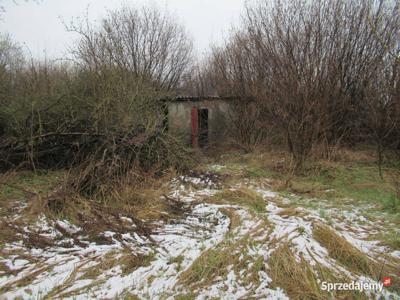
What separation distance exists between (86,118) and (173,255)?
4.43 metres

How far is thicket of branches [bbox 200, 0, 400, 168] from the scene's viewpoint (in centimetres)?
637

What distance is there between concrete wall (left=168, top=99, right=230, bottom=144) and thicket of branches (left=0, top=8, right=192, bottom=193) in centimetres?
369

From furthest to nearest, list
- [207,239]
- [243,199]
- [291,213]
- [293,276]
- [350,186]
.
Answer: [350,186] < [243,199] < [291,213] < [207,239] < [293,276]

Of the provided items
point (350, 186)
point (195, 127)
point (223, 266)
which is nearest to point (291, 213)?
point (223, 266)

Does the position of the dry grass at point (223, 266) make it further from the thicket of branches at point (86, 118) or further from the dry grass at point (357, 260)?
the thicket of branches at point (86, 118)

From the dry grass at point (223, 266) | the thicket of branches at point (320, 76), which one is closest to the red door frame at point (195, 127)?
the thicket of branches at point (320, 76)

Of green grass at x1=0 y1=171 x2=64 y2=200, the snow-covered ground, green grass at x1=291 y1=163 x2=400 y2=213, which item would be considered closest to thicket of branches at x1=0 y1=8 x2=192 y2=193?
green grass at x1=0 y1=171 x2=64 y2=200

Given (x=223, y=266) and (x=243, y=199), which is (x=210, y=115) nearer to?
(x=243, y=199)

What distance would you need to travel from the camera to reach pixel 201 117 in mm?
11758

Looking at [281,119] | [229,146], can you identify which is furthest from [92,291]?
[229,146]

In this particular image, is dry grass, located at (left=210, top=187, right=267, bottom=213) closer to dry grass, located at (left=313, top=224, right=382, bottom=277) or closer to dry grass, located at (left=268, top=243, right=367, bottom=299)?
dry grass, located at (left=313, top=224, right=382, bottom=277)

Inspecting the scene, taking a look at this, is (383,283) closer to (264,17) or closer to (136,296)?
(136,296)

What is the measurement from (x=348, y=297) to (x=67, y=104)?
21.4 ft

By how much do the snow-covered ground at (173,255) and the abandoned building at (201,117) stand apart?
7.20 metres
